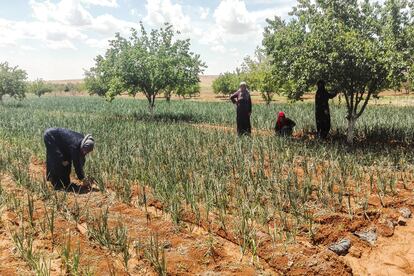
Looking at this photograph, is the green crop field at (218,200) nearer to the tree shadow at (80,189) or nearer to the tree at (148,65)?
the tree shadow at (80,189)

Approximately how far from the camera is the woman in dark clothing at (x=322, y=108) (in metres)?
10.6

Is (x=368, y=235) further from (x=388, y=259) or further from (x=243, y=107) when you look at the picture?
(x=243, y=107)

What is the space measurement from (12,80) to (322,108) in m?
32.2

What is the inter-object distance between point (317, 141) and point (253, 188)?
4691 mm

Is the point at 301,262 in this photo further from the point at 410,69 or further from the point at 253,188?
the point at 410,69

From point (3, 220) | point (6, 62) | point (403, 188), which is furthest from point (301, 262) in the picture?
point (6, 62)

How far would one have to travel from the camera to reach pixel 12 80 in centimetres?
3488

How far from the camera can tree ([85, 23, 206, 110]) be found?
60.2ft

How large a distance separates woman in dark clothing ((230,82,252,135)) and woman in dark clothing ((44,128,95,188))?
607 cm

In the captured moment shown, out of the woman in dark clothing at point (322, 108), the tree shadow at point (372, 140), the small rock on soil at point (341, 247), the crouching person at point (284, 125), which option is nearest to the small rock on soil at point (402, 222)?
the small rock on soil at point (341, 247)

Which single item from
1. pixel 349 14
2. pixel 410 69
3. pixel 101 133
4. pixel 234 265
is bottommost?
pixel 234 265

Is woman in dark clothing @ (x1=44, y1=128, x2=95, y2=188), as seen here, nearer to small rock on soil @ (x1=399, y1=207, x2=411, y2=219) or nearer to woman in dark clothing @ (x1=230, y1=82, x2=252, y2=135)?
small rock on soil @ (x1=399, y1=207, x2=411, y2=219)

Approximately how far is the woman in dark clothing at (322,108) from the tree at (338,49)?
0.28m

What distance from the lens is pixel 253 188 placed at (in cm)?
619
